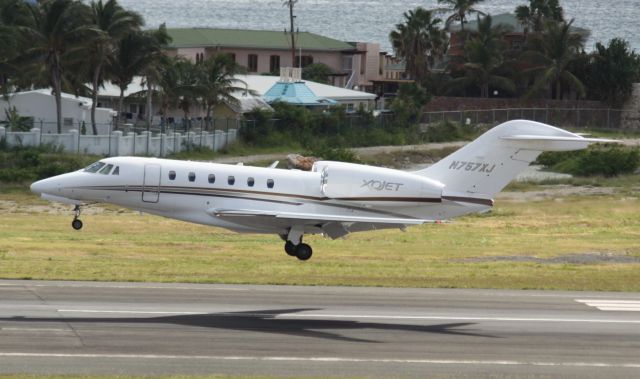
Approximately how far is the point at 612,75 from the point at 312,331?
83124 millimetres

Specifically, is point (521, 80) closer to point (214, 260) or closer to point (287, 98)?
point (287, 98)

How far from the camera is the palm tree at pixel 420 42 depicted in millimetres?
120812

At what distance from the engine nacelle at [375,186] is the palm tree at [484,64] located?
73.5 meters

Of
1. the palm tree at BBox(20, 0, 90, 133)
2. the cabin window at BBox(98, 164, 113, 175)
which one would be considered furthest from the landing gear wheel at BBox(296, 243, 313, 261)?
the palm tree at BBox(20, 0, 90, 133)

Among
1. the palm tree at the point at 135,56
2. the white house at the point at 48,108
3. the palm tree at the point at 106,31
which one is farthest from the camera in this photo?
the white house at the point at 48,108

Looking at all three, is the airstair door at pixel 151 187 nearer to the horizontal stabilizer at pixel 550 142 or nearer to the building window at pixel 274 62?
the horizontal stabilizer at pixel 550 142

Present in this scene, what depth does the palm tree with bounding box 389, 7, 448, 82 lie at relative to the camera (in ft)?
396

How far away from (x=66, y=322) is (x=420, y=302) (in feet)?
29.4

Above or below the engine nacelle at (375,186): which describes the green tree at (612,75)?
above

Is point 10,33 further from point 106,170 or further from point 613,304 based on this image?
point 613,304

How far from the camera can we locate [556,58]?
104 m

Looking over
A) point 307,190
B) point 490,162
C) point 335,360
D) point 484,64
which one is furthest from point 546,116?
point 335,360

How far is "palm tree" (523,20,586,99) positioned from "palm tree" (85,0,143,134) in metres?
38.9

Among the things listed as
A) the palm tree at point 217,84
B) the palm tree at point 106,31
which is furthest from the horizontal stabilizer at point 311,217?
the palm tree at point 217,84
